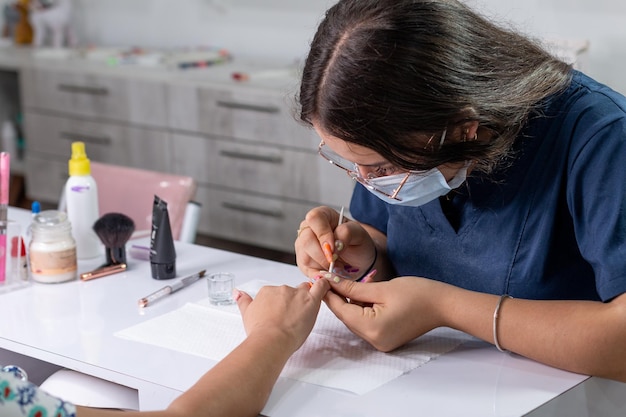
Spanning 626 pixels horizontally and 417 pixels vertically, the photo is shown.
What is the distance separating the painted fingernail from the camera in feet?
5.52

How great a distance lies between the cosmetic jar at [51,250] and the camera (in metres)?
1.84

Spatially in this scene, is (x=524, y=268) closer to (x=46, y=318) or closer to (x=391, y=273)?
(x=391, y=273)

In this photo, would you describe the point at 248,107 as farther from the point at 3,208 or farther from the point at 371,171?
the point at 371,171

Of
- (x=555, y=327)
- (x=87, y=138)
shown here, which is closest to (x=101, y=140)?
(x=87, y=138)

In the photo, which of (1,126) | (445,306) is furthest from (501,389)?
(1,126)

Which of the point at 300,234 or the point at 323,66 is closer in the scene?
the point at 323,66

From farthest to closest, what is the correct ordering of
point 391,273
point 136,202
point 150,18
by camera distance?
point 150,18 < point 136,202 < point 391,273

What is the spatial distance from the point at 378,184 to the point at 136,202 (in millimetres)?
1002

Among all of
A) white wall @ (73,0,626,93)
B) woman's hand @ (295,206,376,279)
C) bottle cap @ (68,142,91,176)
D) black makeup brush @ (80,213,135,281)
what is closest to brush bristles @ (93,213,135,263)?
black makeup brush @ (80,213,135,281)

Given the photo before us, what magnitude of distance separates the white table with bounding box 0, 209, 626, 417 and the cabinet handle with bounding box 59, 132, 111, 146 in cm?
233

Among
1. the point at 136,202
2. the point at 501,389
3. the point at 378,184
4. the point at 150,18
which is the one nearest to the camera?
the point at 501,389

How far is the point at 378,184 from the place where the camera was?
4.99ft

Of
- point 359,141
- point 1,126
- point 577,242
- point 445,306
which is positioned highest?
point 359,141

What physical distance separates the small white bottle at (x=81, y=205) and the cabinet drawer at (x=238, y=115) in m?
1.50
